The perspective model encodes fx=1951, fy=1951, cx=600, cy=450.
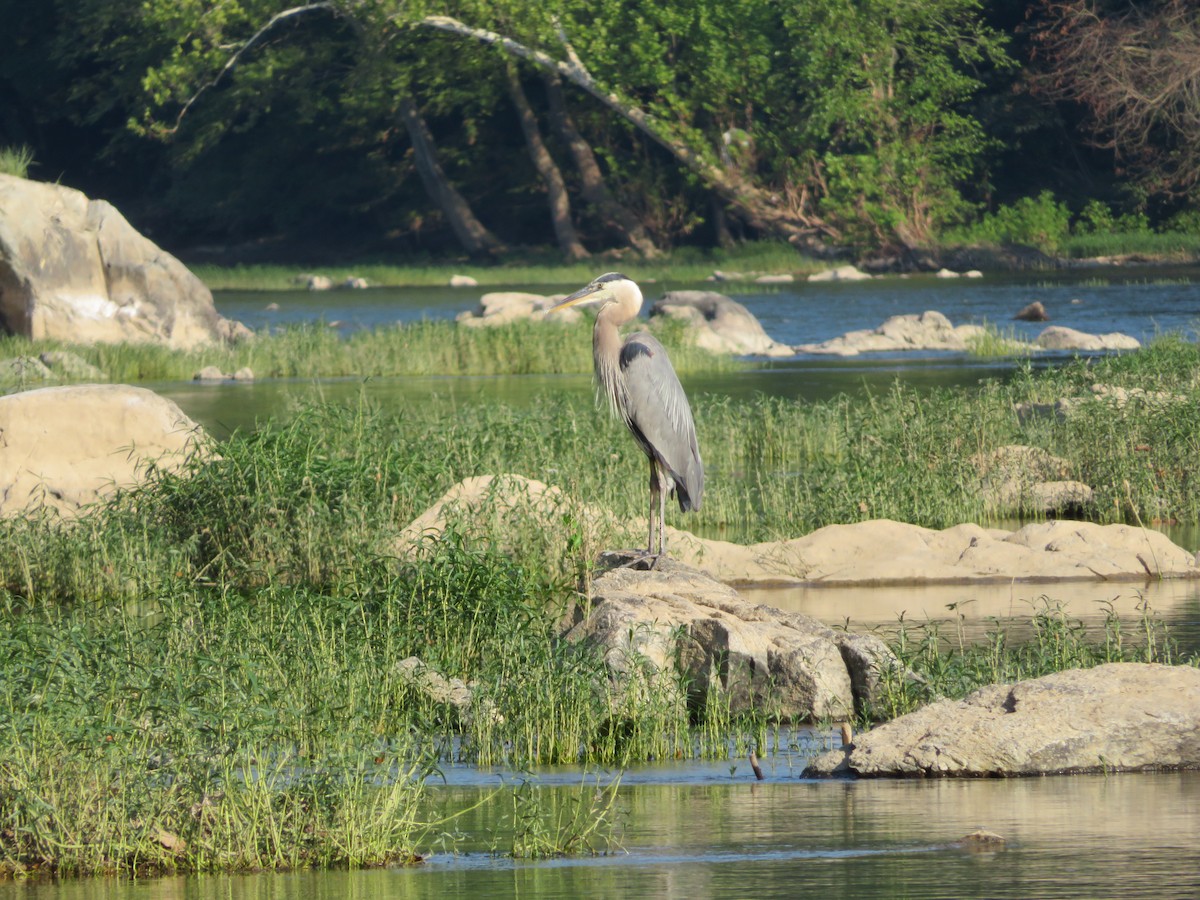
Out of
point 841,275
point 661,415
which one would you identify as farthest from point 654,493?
point 841,275

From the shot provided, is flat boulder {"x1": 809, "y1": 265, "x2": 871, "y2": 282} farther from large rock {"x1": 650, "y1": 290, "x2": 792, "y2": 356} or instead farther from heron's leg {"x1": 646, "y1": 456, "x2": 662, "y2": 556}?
heron's leg {"x1": 646, "y1": 456, "x2": 662, "y2": 556}

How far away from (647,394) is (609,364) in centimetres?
32

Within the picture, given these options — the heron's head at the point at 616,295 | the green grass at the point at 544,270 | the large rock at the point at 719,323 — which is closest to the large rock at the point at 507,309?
the large rock at the point at 719,323

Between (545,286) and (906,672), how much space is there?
41.2 meters

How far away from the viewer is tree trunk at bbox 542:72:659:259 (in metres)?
53.4

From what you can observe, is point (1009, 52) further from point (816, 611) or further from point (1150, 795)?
point (1150, 795)

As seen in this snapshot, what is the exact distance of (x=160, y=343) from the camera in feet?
95.2

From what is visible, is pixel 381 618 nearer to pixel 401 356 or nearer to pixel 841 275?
pixel 401 356

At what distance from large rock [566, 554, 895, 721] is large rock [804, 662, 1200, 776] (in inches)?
44.3

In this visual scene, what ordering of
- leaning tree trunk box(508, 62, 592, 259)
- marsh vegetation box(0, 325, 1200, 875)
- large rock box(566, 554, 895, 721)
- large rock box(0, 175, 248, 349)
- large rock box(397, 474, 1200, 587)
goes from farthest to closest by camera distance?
leaning tree trunk box(508, 62, 592, 259) < large rock box(0, 175, 248, 349) < large rock box(397, 474, 1200, 587) < large rock box(566, 554, 895, 721) < marsh vegetation box(0, 325, 1200, 875)

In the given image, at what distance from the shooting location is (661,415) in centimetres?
1059

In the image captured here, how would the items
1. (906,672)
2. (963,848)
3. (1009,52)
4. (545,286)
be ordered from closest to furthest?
1. (963,848)
2. (906,672)
3. (545,286)
4. (1009,52)

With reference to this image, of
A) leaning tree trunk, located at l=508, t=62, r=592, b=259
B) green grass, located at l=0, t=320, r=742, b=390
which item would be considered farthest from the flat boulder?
green grass, located at l=0, t=320, r=742, b=390

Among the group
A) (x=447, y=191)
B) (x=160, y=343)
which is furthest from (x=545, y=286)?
(x=160, y=343)
